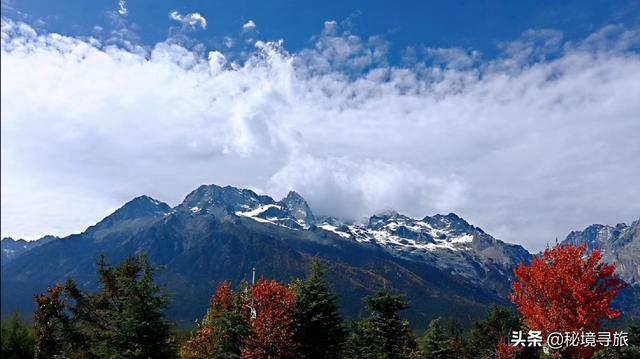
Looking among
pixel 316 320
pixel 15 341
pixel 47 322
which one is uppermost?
pixel 316 320

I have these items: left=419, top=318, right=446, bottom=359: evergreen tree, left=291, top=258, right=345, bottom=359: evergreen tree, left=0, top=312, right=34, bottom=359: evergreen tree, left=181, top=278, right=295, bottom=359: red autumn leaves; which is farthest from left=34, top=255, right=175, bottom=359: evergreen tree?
left=419, top=318, right=446, bottom=359: evergreen tree

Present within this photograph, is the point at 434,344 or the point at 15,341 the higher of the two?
the point at 434,344

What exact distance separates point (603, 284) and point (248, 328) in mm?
25927

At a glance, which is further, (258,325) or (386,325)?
(386,325)

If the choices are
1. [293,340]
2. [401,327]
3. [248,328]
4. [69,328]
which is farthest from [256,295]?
[69,328]

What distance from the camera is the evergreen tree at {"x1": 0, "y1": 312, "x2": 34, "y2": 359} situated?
48438 millimetres

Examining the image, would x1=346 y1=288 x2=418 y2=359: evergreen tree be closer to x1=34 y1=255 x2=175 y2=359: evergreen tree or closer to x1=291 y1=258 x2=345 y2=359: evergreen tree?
x1=291 y1=258 x2=345 y2=359: evergreen tree

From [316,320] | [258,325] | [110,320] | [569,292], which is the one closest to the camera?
[569,292]

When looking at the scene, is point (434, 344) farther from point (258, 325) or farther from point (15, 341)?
point (15, 341)

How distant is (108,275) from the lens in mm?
50938

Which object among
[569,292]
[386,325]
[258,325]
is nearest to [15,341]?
[258,325]

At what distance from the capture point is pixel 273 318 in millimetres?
41031

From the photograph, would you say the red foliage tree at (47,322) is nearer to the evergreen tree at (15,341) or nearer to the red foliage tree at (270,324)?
the evergreen tree at (15,341)

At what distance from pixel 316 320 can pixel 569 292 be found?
2075cm
